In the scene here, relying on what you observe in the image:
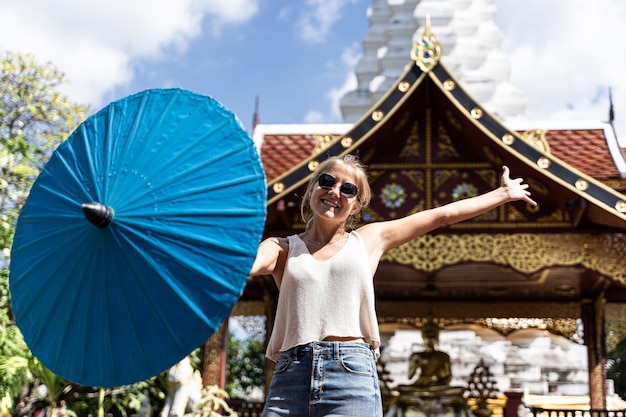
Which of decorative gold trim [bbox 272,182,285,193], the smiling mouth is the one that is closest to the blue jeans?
the smiling mouth

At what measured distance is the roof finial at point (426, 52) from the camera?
791cm

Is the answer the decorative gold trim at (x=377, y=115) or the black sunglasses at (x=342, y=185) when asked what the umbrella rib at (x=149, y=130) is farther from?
the decorative gold trim at (x=377, y=115)

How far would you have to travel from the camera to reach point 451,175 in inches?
332

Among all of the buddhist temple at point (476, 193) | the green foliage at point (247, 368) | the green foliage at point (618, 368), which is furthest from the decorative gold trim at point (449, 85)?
the green foliage at point (247, 368)

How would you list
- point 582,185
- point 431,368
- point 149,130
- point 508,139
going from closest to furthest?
point 149,130 → point 582,185 → point 508,139 → point 431,368

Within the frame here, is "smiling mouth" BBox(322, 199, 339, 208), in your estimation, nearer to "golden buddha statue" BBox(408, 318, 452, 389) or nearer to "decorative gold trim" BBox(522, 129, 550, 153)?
"decorative gold trim" BBox(522, 129, 550, 153)

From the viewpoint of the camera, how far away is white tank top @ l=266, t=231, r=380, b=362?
264cm

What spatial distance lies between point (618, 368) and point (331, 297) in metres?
18.6

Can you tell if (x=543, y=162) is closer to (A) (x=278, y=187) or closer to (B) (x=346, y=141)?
(B) (x=346, y=141)

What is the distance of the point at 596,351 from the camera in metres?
9.80

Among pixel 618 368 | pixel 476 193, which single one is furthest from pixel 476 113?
pixel 618 368

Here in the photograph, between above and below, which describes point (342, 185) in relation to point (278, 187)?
below

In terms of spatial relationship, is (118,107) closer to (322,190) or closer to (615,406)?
(322,190)

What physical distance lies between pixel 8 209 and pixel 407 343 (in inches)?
294
